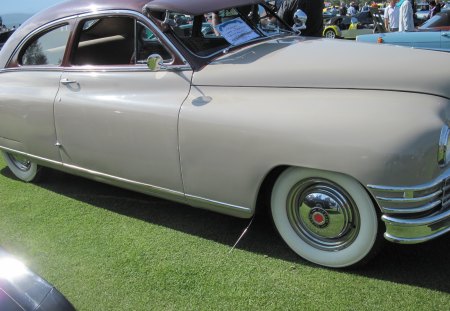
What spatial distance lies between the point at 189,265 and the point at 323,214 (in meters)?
0.91

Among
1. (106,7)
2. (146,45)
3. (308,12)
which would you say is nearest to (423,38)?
(308,12)

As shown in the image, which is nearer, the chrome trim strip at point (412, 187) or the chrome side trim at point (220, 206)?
the chrome trim strip at point (412, 187)

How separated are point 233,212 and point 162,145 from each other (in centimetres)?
63

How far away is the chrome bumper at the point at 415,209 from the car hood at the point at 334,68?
1.74 feet

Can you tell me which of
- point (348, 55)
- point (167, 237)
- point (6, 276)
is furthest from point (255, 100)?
point (6, 276)

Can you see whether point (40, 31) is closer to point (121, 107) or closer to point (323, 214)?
point (121, 107)

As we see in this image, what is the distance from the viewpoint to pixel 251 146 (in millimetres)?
2670

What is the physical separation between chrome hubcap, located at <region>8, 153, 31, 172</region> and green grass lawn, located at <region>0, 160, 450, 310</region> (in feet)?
2.42

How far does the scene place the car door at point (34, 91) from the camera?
3789mm

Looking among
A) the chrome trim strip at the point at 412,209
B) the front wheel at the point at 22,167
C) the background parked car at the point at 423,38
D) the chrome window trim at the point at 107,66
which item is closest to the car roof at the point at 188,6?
the chrome window trim at the point at 107,66

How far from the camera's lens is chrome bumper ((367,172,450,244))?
7.48 ft

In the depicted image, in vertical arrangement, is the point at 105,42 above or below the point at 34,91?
above

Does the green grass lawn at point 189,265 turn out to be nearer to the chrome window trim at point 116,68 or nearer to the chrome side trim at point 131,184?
the chrome side trim at point 131,184

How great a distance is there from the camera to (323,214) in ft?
8.73
